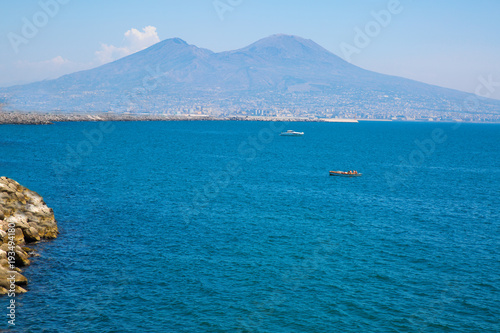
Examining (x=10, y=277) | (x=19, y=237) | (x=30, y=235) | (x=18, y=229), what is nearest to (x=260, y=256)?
(x=10, y=277)

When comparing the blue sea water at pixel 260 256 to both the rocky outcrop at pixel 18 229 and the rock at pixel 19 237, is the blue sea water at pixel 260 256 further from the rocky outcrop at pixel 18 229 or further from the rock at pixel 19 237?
the rock at pixel 19 237

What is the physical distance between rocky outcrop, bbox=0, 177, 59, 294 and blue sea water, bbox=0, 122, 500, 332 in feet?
4.14

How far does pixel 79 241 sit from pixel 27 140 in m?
110

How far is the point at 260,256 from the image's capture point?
39656mm

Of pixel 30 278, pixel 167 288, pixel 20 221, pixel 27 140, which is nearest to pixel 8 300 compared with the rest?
pixel 30 278

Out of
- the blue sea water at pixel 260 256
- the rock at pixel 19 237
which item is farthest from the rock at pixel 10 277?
the rock at pixel 19 237

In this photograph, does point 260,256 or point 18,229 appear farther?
point 260,256

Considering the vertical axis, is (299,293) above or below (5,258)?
below

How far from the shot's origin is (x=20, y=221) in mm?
40406

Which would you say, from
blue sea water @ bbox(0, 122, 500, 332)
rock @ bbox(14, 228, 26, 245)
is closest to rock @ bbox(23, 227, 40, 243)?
rock @ bbox(14, 228, 26, 245)

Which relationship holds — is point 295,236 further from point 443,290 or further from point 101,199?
point 101,199

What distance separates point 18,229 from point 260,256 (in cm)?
2178

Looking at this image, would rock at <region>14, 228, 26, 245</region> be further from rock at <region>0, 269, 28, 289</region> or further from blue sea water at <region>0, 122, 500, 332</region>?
rock at <region>0, 269, 28, 289</region>

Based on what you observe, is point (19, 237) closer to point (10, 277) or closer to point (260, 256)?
point (10, 277)
